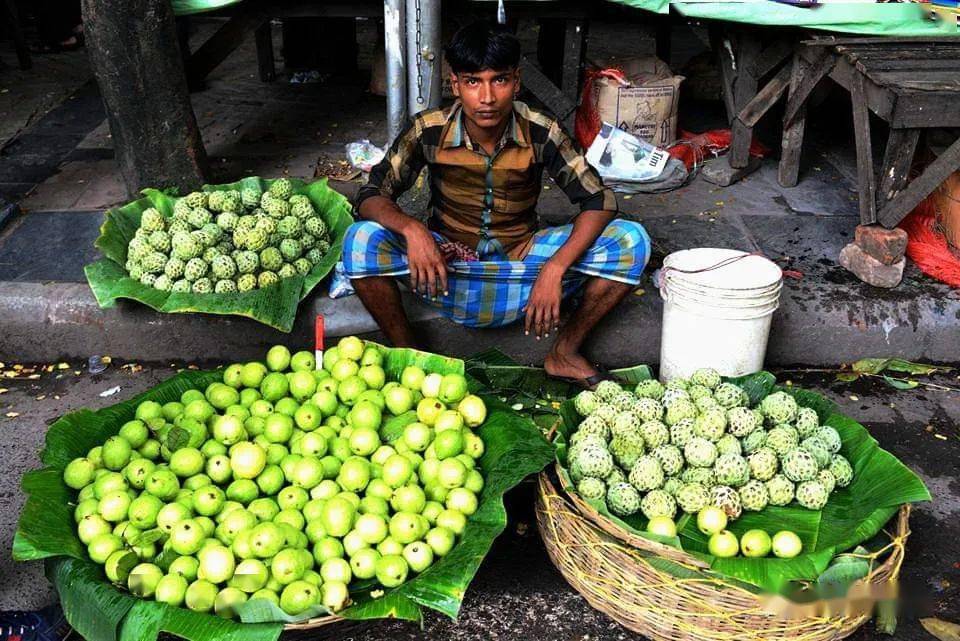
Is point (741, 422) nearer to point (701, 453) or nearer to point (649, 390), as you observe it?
point (701, 453)

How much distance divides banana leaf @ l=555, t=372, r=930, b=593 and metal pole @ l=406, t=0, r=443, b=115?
2.12 meters

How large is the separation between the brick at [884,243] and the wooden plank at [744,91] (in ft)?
3.97

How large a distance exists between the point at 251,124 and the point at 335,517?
4.07 m

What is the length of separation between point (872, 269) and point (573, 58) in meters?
2.18

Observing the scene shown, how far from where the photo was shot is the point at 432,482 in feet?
8.71

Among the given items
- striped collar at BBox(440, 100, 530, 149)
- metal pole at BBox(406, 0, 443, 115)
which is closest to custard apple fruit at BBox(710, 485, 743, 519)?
striped collar at BBox(440, 100, 530, 149)

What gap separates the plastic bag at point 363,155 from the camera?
16.6 feet

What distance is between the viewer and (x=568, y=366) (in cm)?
369

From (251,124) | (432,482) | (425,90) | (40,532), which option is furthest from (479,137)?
(251,124)

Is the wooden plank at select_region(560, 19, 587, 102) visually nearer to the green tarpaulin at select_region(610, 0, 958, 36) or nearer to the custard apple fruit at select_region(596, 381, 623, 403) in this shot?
the green tarpaulin at select_region(610, 0, 958, 36)

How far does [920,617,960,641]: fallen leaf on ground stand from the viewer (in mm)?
2553

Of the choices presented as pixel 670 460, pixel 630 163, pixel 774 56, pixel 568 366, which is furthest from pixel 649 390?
pixel 774 56

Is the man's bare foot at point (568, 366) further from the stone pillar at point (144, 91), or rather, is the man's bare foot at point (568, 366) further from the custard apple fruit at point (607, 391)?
the stone pillar at point (144, 91)

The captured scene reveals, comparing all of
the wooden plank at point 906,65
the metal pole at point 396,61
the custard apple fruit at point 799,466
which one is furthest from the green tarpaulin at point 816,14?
the custard apple fruit at point 799,466
